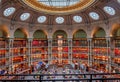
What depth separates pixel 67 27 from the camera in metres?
44.1

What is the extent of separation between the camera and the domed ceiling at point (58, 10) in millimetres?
28516

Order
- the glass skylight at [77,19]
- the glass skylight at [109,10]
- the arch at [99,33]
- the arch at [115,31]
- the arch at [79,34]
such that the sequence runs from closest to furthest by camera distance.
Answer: the glass skylight at [109,10]
the arch at [115,31]
the arch at [99,33]
the glass skylight at [77,19]
the arch at [79,34]

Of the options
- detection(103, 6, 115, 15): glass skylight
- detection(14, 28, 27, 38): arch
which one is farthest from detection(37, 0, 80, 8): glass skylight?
detection(14, 28, 27, 38): arch

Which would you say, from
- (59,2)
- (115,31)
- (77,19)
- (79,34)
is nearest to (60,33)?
(79,34)

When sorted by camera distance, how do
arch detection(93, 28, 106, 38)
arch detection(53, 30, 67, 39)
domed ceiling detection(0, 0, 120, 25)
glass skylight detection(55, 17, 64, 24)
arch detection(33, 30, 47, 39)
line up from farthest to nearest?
arch detection(53, 30, 67, 39) → arch detection(33, 30, 47, 39) → glass skylight detection(55, 17, 64, 24) → arch detection(93, 28, 106, 38) → domed ceiling detection(0, 0, 120, 25)

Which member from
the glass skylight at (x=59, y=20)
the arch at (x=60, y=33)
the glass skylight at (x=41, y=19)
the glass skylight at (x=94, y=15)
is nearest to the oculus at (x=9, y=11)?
the glass skylight at (x=41, y=19)

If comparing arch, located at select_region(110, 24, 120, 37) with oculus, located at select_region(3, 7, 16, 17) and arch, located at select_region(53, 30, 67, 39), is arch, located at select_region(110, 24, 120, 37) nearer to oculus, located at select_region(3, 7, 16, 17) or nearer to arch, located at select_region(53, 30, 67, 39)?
arch, located at select_region(53, 30, 67, 39)

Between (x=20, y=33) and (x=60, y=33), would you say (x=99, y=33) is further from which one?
(x=20, y=33)

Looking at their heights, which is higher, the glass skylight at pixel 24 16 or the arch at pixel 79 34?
the glass skylight at pixel 24 16

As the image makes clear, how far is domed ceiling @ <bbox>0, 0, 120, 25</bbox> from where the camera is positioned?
28.5 metres

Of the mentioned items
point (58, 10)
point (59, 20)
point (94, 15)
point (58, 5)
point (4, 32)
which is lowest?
point (4, 32)

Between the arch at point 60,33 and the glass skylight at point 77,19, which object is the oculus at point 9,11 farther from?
the glass skylight at point 77,19

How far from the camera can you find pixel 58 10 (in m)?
36.6

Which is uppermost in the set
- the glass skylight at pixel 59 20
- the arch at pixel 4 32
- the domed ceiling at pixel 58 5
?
the domed ceiling at pixel 58 5
